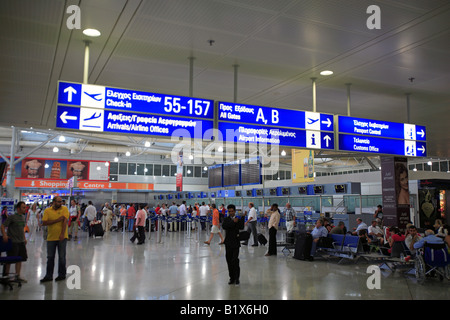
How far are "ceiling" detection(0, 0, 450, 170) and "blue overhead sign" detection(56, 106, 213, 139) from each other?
1254 millimetres

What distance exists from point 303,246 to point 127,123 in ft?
22.4

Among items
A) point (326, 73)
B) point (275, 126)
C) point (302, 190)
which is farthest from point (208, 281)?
point (302, 190)

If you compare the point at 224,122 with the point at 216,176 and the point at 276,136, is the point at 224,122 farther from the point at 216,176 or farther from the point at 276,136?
the point at 216,176

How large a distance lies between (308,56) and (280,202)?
1977cm

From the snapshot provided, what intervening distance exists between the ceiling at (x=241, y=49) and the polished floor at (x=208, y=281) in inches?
Result: 161

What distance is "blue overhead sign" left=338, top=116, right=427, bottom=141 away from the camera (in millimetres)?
8812

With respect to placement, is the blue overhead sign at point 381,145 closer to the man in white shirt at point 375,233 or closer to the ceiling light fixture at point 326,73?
the ceiling light fixture at point 326,73

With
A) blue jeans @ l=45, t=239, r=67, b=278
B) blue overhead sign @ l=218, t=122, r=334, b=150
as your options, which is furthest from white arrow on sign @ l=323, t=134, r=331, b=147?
blue jeans @ l=45, t=239, r=67, b=278

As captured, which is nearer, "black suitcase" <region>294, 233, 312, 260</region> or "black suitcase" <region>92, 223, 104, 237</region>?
"black suitcase" <region>294, 233, 312, 260</region>

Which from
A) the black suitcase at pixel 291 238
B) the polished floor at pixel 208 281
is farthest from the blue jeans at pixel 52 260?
the black suitcase at pixel 291 238

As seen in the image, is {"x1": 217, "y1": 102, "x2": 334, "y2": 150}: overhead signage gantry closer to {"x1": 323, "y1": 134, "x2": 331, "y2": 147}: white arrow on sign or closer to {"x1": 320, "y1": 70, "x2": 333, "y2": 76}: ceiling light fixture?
{"x1": 323, "y1": 134, "x2": 331, "y2": 147}: white arrow on sign

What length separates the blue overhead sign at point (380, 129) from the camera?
8.81 metres

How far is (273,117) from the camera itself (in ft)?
26.4

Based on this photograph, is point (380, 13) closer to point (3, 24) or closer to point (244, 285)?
point (244, 285)
